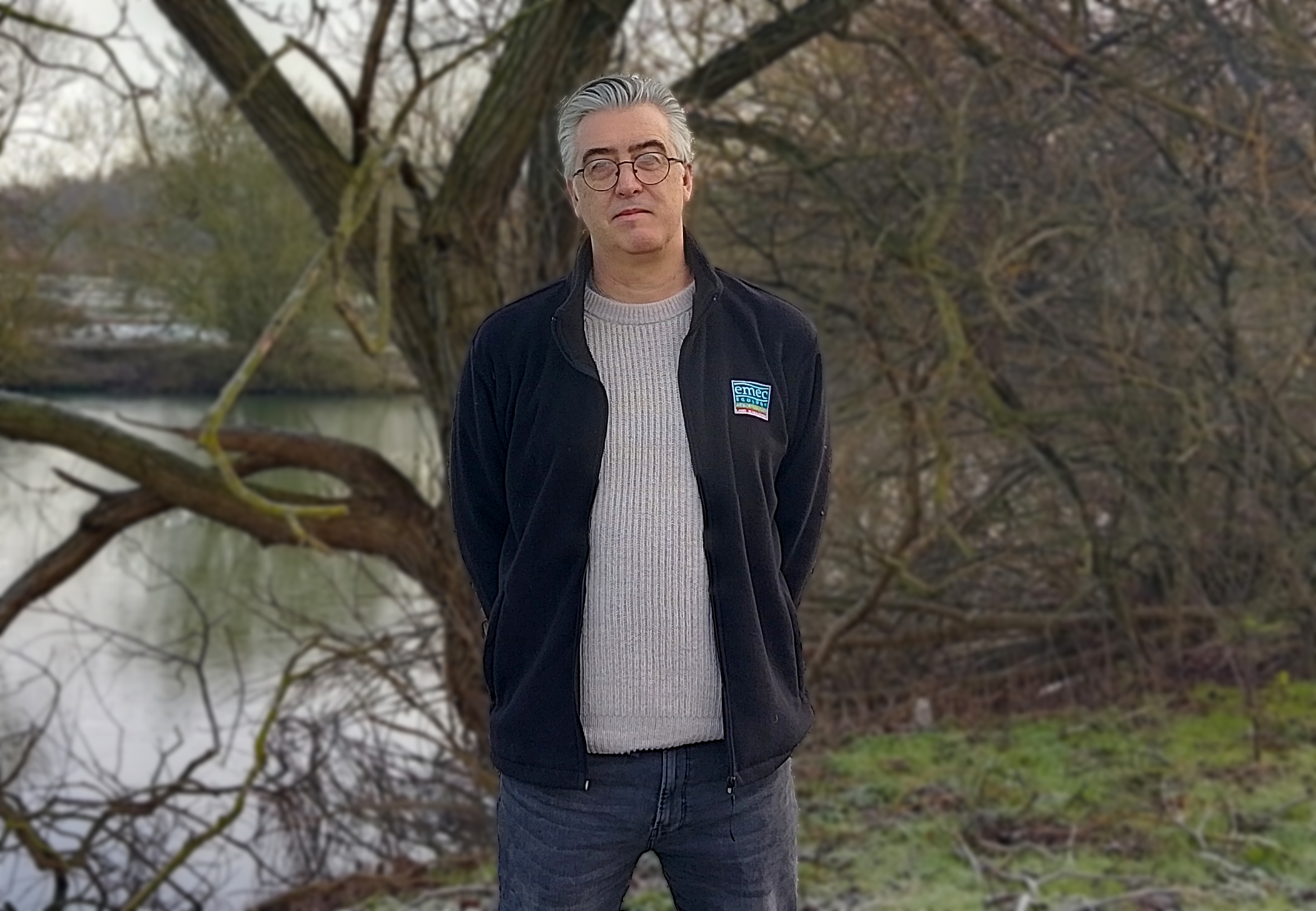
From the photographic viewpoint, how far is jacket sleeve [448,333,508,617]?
1.89m

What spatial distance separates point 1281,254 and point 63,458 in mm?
8194

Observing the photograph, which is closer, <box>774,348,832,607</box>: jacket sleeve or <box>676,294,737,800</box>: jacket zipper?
<box>676,294,737,800</box>: jacket zipper

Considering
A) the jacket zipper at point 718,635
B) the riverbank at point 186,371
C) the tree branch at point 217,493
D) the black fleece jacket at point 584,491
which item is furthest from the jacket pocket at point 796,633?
the tree branch at point 217,493

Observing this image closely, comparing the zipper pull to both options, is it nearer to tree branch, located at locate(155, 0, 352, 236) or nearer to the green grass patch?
the green grass patch

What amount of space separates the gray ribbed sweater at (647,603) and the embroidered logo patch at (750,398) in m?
0.09

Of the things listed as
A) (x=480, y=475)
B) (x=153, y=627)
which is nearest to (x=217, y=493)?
(x=153, y=627)

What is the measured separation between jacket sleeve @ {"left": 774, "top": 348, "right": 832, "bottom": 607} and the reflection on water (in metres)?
3.86

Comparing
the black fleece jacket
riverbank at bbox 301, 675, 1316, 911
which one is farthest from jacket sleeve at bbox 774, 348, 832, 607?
riverbank at bbox 301, 675, 1316, 911

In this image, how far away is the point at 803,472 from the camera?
1964 mm

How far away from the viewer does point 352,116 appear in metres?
5.18

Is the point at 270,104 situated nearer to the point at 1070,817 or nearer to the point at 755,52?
the point at 755,52

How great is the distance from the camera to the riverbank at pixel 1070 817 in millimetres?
3896

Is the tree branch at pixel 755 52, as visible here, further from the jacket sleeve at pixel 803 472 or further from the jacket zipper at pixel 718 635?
the jacket zipper at pixel 718 635

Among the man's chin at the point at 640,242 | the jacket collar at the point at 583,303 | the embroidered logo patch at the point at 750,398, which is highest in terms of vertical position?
the man's chin at the point at 640,242
